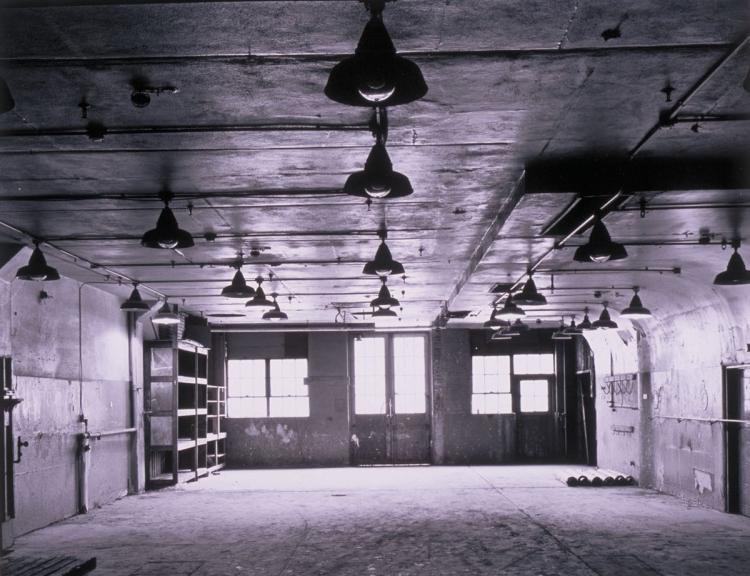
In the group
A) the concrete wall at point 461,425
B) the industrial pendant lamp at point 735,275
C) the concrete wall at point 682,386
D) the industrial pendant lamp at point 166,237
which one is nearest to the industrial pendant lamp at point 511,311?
the concrete wall at point 682,386

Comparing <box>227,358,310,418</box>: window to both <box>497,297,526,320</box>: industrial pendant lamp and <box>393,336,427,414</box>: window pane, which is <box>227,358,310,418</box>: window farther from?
<box>497,297,526,320</box>: industrial pendant lamp

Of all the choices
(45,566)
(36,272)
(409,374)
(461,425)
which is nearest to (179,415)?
(409,374)

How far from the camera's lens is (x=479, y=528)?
1018 centimetres

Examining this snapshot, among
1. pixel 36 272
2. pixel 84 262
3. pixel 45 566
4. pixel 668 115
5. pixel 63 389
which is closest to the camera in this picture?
pixel 668 115

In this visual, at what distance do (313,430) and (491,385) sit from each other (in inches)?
180

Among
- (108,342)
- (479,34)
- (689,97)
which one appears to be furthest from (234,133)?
(108,342)

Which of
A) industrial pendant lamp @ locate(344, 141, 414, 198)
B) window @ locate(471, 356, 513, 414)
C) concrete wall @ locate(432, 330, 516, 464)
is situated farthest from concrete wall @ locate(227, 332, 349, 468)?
industrial pendant lamp @ locate(344, 141, 414, 198)

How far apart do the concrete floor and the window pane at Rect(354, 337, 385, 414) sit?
5.40 m

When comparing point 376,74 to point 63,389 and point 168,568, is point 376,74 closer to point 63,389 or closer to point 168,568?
point 168,568

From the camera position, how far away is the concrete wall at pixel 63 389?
1048 cm

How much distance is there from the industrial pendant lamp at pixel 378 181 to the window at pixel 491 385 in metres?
16.0

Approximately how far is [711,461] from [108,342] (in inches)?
383

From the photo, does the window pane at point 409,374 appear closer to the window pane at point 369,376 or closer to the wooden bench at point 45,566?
the window pane at point 369,376

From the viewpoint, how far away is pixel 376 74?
329cm
